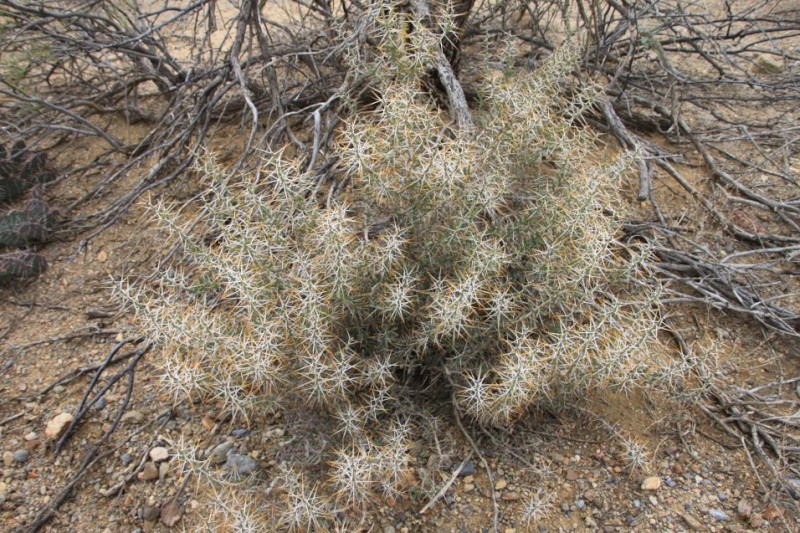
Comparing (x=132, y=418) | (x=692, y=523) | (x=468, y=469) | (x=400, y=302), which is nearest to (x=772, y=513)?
(x=692, y=523)

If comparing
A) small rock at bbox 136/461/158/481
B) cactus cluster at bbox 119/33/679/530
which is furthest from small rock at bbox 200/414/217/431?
cactus cluster at bbox 119/33/679/530

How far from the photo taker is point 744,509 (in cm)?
212

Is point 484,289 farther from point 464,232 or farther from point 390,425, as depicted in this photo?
point 390,425

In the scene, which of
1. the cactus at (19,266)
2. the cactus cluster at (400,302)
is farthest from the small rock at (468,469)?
the cactus at (19,266)

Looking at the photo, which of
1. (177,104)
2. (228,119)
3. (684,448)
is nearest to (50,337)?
(177,104)

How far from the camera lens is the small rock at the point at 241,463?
2182 mm

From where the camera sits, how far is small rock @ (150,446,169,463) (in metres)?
2.31

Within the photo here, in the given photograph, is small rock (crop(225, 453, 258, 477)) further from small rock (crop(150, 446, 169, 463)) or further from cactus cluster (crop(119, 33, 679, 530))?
small rock (crop(150, 446, 169, 463))

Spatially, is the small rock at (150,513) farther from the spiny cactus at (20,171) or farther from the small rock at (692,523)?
the spiny cactus at (20,171)

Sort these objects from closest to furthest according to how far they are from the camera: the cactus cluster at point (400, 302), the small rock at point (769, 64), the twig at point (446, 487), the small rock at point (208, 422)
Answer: the cactus cluster at point (400, 302) → the twig at point (446, 487) → the small rock at point (208, 422) → the small rock at point (769, 64)

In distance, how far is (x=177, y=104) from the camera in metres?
3.71

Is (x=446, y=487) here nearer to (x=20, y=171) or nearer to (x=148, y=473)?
(x=148, y=473)

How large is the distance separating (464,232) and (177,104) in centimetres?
248

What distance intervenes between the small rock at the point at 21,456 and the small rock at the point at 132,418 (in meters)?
0.37
